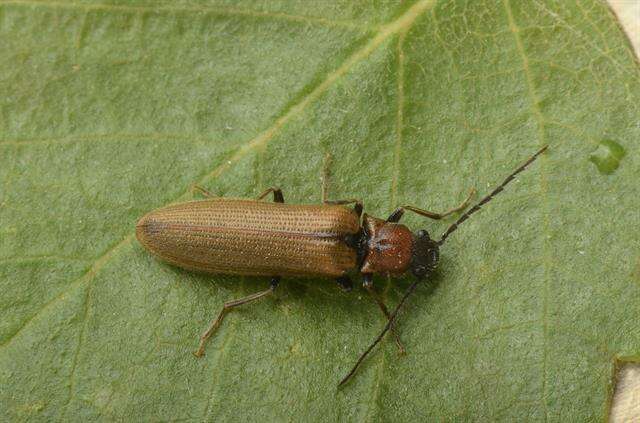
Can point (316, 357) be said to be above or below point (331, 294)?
below

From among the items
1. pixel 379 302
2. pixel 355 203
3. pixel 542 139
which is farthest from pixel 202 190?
pixel 542 139

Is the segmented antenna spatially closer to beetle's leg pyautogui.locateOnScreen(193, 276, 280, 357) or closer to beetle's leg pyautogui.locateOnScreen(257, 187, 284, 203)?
beetle's leg pyautogui.locateOnScreen(193, 276, 280, 357)

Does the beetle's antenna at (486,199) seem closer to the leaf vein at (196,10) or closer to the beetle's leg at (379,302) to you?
the beetle's leg at (379,302)

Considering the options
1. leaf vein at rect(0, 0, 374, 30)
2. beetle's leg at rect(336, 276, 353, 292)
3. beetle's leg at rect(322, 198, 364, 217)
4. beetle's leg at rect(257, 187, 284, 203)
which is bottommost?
beetle's leg at rect(336, 276, 353, 292)

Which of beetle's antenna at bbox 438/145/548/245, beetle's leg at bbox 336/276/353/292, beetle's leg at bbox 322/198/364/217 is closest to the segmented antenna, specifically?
beetle's antenna at bbox 438/145/548/245

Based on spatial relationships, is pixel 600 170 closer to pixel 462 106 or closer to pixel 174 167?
pixel 462 106

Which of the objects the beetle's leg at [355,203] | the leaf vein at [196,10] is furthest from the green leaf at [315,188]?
the beetle's leg at [355,203]

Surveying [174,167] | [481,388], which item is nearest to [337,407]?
[481,388]
